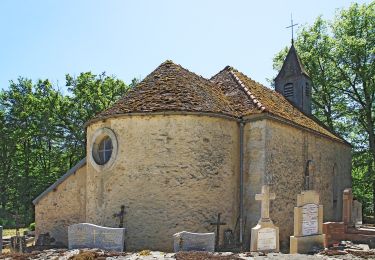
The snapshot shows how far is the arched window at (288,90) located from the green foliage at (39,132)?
577 inches

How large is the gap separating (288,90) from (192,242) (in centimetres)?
1697

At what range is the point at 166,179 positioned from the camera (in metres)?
13.9

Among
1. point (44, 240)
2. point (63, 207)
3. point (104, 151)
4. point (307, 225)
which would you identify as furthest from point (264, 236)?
point (44, 240)

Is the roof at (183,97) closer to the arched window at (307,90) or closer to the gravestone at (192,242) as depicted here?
the gravestone at (192,242)

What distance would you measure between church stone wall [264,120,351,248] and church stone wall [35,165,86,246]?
8.02 metres

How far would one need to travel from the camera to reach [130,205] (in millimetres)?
14047

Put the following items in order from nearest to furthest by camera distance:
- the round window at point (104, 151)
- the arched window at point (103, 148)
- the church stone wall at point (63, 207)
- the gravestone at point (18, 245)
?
the gravestone at point (18, 245)
the arched window at point (103, 148)
the round window at point (104, 151)
the church stone wall at point (63, 207)

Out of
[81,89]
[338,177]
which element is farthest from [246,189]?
[81,89]

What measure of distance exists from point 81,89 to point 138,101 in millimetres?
19707

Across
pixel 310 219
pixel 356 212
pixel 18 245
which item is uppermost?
pixel 310 219

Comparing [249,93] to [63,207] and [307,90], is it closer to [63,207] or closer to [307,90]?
[63,207]

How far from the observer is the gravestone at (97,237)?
37.6ft

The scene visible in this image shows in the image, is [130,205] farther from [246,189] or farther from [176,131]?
[246,189]

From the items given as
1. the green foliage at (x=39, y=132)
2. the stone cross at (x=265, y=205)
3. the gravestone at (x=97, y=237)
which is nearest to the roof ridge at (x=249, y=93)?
the stone cross at (x=265, y=205)
